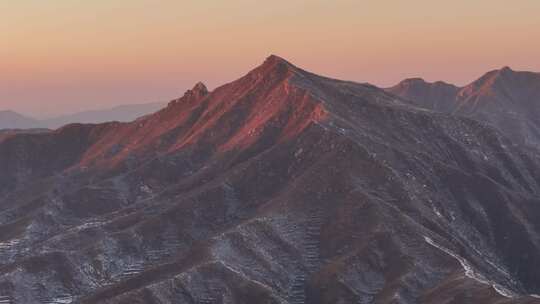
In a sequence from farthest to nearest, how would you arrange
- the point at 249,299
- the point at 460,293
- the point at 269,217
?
the point at 269,217 < the point at 249,299 < the point at 460,293

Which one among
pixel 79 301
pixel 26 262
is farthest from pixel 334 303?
pixel 26 262

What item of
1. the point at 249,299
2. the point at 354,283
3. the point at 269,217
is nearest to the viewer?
the point at 249,299

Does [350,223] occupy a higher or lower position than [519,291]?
higher

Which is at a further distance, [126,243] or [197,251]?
[126,243]

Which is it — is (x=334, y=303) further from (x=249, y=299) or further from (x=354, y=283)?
(x=249, y=299)

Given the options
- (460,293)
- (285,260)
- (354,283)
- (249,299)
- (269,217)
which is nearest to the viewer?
(460,293)

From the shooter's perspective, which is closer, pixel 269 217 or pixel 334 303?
pixel 334 303

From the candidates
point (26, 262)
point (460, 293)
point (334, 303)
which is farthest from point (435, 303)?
point (26, 262)

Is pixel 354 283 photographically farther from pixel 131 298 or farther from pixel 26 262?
pixel 26 262

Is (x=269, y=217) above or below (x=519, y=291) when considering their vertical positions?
above
